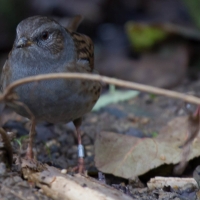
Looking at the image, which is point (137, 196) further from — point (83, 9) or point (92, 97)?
point (83, 9)

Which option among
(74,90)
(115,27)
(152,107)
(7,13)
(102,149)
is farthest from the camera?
(115,27)

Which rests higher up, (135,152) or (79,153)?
(135,152)

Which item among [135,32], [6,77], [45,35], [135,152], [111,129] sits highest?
[45,35]

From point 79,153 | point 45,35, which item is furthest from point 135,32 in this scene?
point 45,35

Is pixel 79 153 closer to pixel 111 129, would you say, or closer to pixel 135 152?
pixel 135 152

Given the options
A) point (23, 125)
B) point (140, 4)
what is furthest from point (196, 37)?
point (23, 125)

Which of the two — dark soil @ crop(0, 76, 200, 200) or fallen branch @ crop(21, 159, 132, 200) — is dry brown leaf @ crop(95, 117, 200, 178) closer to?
dark soil @ crop(0, 76, 200, 200)
